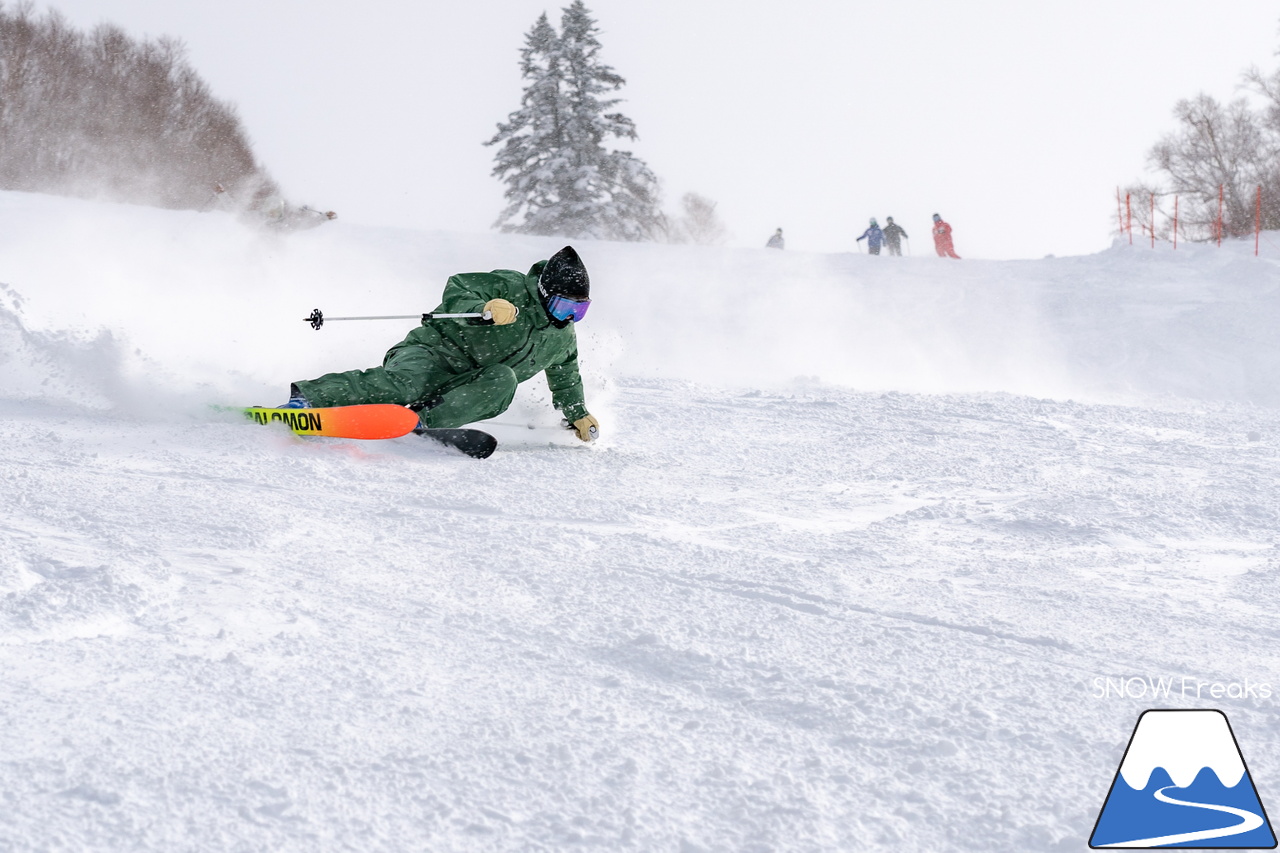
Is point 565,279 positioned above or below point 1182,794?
above

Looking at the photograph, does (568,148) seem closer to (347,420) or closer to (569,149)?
(569,149)

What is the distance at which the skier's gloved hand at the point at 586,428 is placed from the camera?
5.52m

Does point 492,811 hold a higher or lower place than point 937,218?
lower

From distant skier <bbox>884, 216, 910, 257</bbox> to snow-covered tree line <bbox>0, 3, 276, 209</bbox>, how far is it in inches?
805

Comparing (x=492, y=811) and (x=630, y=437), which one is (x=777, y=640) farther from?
(x=630, y=437)

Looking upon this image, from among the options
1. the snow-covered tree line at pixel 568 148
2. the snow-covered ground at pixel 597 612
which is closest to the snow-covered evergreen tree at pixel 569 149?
the snow-covered tree line at pixel 568 148


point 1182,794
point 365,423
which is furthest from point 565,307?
point 1182,794

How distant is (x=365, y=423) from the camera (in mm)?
4824

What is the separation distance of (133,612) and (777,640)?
150cm

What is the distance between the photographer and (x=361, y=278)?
13.0 metres

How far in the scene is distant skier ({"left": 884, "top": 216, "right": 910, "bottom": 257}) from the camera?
23812 millimetres

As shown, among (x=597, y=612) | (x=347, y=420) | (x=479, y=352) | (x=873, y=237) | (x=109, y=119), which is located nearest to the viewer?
(x=597, y=612)

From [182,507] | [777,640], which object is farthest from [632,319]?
[777,640]

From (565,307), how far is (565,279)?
150mm
